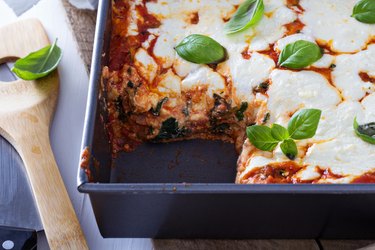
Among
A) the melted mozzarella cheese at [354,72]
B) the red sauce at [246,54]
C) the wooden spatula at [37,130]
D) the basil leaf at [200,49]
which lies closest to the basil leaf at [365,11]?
the melted mozzarella cheese at [354,72]

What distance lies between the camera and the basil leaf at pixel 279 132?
2.48m

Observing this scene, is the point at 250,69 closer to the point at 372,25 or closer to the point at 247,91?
the point at 247,91

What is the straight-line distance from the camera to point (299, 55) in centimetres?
276

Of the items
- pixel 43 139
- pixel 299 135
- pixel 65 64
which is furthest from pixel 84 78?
pixel 299 135

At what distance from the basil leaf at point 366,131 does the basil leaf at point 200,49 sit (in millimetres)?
661

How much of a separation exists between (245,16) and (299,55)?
0.32m

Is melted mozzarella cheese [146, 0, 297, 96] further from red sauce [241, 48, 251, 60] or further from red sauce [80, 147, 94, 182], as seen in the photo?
red sauce [80, 147, 94, 182]

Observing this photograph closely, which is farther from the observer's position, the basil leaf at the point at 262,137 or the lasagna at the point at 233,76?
the lasagna at the point at 233,76

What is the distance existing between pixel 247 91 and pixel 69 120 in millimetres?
925

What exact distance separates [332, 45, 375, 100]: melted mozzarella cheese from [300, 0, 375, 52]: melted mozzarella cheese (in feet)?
0.17

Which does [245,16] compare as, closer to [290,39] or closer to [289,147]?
[290,39]

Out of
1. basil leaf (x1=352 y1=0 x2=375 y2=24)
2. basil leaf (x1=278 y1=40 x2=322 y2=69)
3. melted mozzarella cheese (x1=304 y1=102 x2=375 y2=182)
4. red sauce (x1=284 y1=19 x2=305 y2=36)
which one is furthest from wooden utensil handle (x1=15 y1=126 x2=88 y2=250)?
basil leaf (x1=352 y1=0 x2=375 y2=24)

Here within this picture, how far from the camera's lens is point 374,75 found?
2.76 metres

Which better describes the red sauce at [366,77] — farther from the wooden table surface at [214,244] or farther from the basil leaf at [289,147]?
the wooden table surface at [214,244]
